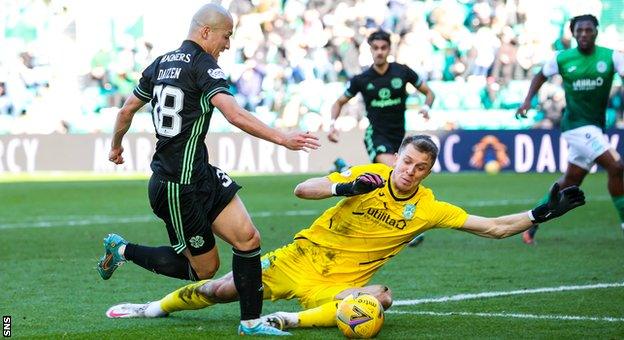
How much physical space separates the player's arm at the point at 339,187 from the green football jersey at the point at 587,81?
6.09 m

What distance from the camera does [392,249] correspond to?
752cm

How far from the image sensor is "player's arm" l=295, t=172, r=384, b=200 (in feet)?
21.7

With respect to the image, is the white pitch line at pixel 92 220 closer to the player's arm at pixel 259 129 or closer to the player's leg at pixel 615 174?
the player's leg at pixel 615 174

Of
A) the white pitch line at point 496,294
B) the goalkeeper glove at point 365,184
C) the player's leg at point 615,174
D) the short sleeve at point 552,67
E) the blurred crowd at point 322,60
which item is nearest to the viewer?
the goalkeeper glove at point 365,184

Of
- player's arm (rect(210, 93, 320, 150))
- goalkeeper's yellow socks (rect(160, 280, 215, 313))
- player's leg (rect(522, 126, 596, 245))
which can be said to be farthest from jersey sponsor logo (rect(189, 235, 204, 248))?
player's leg (rect(522, 126, 596, 245))

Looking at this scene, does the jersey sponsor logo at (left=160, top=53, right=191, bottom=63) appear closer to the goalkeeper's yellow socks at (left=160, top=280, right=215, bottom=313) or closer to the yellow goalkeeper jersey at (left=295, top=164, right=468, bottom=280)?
the yellow goalkeeper jersey at (left=295, top=164, right=468, bottom=280)

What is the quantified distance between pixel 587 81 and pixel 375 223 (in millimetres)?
5769

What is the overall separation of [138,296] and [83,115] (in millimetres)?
22032

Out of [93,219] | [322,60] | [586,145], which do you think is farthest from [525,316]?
[322,60]

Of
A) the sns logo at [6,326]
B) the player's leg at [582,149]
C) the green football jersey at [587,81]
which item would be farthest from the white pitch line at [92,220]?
the sns logo at [6,326]

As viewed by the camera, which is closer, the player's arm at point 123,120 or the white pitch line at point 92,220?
the player's arm at point 123,120

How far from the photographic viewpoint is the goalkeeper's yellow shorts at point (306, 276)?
24.6 ft

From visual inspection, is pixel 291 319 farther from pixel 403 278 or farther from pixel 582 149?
pixel 582 149

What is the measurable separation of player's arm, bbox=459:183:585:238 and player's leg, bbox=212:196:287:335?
130 centimetres
